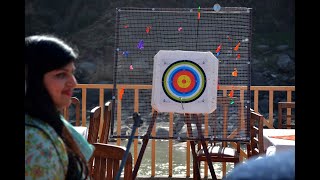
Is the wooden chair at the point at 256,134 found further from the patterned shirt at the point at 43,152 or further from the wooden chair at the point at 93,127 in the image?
the patterned shirt at the point at 43,152

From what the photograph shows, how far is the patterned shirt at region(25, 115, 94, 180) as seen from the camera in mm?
1159

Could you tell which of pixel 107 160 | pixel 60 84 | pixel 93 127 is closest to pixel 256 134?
pixel 93 127

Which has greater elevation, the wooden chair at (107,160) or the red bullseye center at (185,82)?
the red bullseye center at (185,82)

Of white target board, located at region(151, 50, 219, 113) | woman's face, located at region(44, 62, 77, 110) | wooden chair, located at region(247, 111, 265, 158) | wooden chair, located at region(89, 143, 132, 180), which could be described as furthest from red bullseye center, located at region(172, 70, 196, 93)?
woman's face, located at region(44, 62, 77, 110)

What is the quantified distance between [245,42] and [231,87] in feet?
1.53

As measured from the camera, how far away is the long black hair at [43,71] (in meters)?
1.22

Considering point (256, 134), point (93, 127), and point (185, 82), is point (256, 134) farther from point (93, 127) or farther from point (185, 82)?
point (93, 127)

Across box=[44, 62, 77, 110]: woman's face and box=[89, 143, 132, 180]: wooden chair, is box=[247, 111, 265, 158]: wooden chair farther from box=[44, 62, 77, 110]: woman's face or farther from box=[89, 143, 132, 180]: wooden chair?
box=[44, 62, 77, 110]: woman's face

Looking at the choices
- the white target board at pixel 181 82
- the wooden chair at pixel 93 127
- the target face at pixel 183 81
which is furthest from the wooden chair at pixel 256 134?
the wooden chair at pixel 93 127

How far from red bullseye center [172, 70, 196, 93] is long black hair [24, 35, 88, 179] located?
210 centimetres

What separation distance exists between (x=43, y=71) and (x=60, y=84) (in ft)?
0.20

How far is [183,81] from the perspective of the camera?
11.2ft

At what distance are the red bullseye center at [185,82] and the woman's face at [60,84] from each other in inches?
81.2
